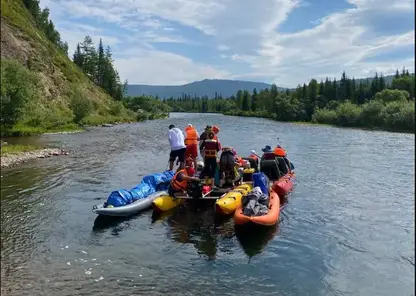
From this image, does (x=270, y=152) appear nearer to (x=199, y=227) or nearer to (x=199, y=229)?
(x=199, y=227)

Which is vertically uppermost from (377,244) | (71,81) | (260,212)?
(71,81)

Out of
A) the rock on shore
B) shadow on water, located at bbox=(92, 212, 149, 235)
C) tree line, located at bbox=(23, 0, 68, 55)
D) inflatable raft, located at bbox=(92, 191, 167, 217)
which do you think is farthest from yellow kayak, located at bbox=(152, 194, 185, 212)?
tree line, located at bbox=(23, 0, 68, 55)

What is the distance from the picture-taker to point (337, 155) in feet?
97.9

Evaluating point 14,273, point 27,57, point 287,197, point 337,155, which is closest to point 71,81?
point 27,57

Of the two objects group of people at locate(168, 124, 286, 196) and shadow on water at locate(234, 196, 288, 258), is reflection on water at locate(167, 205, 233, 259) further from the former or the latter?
group of people at locate(168, 124, 286, 196)

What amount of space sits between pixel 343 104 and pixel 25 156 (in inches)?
2801

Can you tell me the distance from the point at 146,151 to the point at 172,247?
20.3 meters

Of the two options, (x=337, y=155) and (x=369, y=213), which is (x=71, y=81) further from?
(x=369, y=213)

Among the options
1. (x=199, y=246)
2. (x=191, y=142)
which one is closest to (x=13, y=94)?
(x=191, y=142)

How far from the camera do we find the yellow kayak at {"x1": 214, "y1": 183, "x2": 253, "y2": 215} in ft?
40.0

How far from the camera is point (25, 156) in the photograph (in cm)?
2406

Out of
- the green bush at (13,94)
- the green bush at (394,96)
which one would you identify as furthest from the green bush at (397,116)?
the green bush at (13,94)

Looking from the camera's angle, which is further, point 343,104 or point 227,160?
point 343,104

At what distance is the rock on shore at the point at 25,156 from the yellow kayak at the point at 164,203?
11962mm
